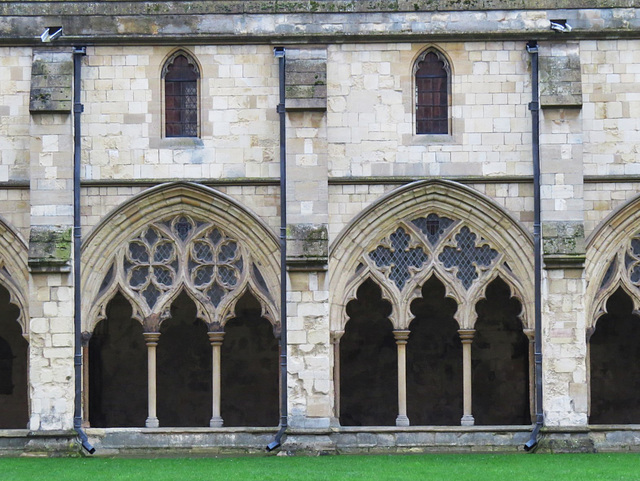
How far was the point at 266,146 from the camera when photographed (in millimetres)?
26297

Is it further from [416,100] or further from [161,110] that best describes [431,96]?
[161,110]

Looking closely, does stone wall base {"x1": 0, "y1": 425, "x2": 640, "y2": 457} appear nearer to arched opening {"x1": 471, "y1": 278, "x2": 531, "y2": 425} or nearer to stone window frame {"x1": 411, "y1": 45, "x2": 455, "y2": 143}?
stone window frame {"x1": 411, "y1": 45, "x2": 455, "y2": 143}

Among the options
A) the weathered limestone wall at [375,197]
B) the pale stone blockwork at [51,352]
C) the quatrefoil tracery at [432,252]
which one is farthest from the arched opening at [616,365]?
the pale stone blockwork at [51,352]

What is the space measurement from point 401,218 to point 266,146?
8.33ft

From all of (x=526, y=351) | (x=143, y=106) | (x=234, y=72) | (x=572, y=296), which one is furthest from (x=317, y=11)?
(x=526, y=351)

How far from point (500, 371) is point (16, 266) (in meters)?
9.94

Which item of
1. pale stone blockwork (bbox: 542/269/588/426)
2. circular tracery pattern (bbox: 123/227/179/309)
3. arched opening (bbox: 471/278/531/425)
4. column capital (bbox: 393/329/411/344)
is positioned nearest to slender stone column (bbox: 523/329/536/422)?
pale stone blockwork (bbox: 542/269/588/426)

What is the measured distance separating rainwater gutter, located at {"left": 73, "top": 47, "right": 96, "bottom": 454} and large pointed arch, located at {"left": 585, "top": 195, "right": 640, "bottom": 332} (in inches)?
329

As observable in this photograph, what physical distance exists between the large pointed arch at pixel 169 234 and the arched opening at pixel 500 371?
19.7 feet

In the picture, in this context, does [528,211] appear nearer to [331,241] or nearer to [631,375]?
[331,241]

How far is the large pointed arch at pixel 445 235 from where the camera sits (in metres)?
26.1

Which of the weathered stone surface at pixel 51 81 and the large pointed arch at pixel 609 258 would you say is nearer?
the weathered stone surface at pixel 51 81

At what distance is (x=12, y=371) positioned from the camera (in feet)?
101

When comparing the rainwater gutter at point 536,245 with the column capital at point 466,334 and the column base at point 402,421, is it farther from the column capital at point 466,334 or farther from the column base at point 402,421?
the column base at point 402,421
